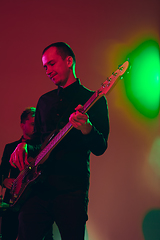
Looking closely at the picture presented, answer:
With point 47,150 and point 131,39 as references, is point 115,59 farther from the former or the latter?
point 47,150

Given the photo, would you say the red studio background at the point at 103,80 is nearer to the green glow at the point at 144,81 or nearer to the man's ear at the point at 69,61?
the green glow at the point at 144,81

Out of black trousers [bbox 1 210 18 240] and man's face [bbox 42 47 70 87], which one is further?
black trousers [bbox 1 210 18 240]

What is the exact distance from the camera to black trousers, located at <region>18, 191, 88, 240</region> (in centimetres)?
115

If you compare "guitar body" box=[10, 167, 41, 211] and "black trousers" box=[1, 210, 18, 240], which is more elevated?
"guitar body" box=[10, 167, 41, 211]

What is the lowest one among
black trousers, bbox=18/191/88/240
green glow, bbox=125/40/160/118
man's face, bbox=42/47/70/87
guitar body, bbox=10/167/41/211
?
black trousers, bbox=18/191/88/240

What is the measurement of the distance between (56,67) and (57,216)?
80cm

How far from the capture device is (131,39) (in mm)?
3340

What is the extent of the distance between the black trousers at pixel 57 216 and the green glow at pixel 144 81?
87.9 inches

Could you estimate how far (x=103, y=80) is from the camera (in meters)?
3.15

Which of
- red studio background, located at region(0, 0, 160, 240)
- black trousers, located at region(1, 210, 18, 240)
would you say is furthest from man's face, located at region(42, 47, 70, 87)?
red studio background, located at region(0, 0, 160, 240)

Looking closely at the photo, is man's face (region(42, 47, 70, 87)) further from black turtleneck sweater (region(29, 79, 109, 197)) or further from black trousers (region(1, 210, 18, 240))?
black trousers (region(1, 210, 18, 240))

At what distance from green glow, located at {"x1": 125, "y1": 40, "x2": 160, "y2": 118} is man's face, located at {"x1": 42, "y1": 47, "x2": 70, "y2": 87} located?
185cm

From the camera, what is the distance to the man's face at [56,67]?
148cm

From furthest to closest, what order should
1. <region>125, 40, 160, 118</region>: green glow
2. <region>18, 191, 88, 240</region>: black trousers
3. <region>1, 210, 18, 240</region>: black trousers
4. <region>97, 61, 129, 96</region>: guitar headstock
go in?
<region>125, 40, 160, 118</region>: green glow, <region>1, 210, 18, 240</region>: black trousers, <region>97, 61, 129, 96</region>: guitar headstock, <region>18, 191, 88, 240</region>: black trousers
